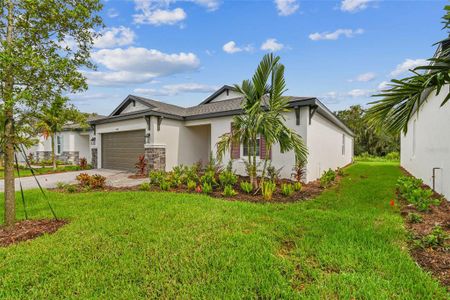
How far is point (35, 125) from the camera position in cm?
420

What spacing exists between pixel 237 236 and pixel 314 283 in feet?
4.35

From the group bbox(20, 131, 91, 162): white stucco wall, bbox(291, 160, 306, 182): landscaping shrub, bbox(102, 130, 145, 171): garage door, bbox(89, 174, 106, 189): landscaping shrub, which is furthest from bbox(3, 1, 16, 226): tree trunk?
bbox(20, 131, 91, 162): white stucco wall

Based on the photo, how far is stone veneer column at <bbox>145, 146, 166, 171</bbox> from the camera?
10859 mm

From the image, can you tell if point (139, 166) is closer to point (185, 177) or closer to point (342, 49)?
point (185, 177)

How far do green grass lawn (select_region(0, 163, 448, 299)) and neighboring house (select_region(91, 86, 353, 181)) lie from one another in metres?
4.51

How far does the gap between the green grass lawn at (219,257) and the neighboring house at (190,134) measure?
4507 mm

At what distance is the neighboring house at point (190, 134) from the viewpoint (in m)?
8.94

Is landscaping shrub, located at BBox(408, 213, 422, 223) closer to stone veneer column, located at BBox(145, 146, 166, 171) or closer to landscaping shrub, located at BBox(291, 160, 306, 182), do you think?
landscaping shrub, located at BBox(291, 160, 306, 182)

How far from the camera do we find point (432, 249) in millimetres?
3203

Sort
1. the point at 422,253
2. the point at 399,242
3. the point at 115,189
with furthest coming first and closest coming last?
1. the point at 115,189
2. the point at 399,242
3. the point at 422,253

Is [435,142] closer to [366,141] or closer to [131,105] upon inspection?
[131,105]

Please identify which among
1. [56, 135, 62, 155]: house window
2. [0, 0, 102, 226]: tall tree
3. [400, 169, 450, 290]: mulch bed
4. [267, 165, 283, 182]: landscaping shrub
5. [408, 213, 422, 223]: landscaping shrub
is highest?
[0, 0, 102, 226]: tall tree

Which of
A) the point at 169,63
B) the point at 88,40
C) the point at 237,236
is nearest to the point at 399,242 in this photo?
the point at 237,236

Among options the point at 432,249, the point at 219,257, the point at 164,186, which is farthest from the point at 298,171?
the point at 219,257
